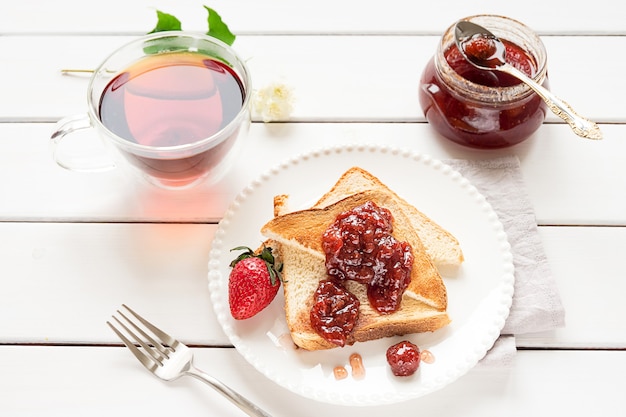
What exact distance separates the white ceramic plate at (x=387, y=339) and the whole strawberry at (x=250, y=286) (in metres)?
0.06

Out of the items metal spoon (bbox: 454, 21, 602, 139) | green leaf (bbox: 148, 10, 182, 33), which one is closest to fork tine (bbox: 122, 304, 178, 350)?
green leaf (bbox: 148, 10, 182, 33)

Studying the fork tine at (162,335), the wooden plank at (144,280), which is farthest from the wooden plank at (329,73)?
the fork tine at (162,335)

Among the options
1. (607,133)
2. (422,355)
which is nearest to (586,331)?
(422,355)

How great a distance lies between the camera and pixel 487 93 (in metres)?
1.97

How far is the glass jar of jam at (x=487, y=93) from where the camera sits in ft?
6.56

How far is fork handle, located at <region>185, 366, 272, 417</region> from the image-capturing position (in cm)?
165

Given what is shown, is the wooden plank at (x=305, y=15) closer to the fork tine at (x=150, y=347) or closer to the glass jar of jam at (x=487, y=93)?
the glass jar of jam at (x=487, y=93)

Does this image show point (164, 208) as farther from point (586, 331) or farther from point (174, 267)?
point (586, 331)

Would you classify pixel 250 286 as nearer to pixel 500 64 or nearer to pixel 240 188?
pixel 240 188

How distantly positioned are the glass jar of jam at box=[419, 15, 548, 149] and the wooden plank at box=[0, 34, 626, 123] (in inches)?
6.9

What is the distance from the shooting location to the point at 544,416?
1.71 metres

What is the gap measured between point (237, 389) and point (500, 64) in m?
1.24

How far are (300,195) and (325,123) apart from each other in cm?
36

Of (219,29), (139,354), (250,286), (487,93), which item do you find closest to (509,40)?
(487,93)
